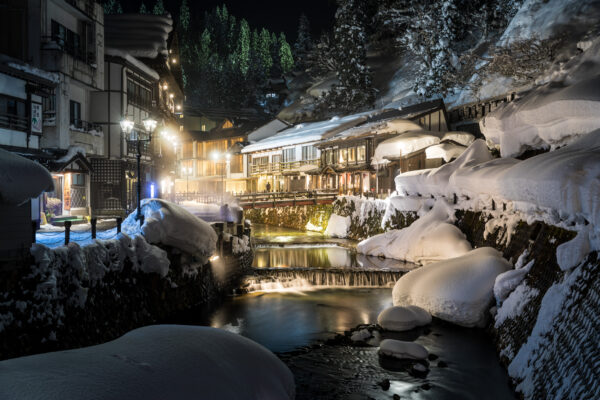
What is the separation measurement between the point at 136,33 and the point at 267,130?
2856cm

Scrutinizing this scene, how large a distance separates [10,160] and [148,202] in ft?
23.0

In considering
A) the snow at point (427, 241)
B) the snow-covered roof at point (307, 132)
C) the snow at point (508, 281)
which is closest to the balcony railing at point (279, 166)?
the snow-covered roof at point (307, 132)

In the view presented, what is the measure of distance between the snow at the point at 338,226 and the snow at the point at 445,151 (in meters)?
9.47

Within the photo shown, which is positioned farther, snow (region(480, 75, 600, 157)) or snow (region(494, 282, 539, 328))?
snow (region(480, 75, 600, 157))

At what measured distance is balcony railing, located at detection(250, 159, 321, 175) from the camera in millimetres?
48375

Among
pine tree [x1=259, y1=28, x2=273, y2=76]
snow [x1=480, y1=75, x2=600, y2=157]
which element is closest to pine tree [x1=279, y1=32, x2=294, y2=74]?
pine tree [x1=259, y1=28, x2=273, y2=76]

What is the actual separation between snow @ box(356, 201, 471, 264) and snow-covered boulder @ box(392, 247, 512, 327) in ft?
16.5

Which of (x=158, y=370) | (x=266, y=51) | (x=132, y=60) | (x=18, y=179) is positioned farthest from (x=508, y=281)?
(x=266, y=51)

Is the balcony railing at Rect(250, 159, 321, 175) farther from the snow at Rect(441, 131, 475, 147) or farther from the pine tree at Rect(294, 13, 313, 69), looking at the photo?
the pine tree at Rect(294, 13, 313, 69)

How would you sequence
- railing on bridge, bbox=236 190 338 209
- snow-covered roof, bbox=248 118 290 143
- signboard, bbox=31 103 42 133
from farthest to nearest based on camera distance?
snow-covered roof, bbox=248 118 290 143 < railing on bridge, bbox=236 190 338 209 < signboard, bbox=31 103 42 133

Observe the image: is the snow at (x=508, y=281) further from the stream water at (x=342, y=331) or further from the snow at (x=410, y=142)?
the snow at (x=410, y=142)

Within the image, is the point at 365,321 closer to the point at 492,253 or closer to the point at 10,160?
the point at 492,253

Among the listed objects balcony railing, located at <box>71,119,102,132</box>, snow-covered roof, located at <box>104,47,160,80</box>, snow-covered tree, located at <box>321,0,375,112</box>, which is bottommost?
balcony railing, located at <box>71,119,102,132</box>

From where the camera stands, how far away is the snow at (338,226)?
3538 cm
